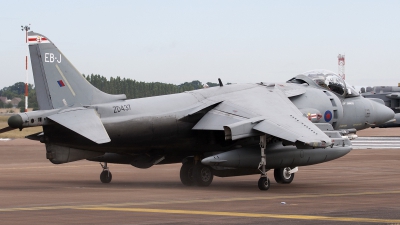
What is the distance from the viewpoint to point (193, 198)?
52.6 ft

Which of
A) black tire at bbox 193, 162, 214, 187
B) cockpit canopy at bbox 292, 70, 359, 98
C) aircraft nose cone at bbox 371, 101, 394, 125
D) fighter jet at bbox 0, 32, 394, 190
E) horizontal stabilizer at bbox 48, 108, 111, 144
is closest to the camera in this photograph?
horizontal stabilizer at bbox 48, 108, 111, 144

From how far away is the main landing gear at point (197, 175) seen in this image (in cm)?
2011

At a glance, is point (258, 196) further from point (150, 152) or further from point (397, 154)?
point (397, 154)

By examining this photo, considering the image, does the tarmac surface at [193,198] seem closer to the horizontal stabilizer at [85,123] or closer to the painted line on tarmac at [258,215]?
the painted line on tarmac at [258,215]

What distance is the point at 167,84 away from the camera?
33.0 meters

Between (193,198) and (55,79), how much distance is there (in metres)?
5.65

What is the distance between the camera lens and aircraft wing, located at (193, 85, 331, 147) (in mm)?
17391

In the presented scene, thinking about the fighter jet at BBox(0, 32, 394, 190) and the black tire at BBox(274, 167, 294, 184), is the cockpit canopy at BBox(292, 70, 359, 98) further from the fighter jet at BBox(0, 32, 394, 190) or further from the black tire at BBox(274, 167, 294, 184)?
the black tire at BBox(274, 167, 294, 184)

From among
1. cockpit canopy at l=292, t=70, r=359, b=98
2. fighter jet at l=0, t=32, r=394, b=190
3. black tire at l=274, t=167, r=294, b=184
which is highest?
cockpit canopy at l=292, t=70, r=359, b=98

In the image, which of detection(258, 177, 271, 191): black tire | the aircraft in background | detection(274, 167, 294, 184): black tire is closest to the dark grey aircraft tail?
detection(258, 177, 271, 191): black tire

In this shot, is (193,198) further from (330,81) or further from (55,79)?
(330,81)

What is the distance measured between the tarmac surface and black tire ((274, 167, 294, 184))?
1.46 feet

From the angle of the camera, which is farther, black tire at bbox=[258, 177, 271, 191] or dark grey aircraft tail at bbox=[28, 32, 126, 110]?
black tire at bbox=[258, 177, 271, 191]

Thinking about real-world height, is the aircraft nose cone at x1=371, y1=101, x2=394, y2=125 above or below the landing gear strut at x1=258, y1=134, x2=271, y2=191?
above
